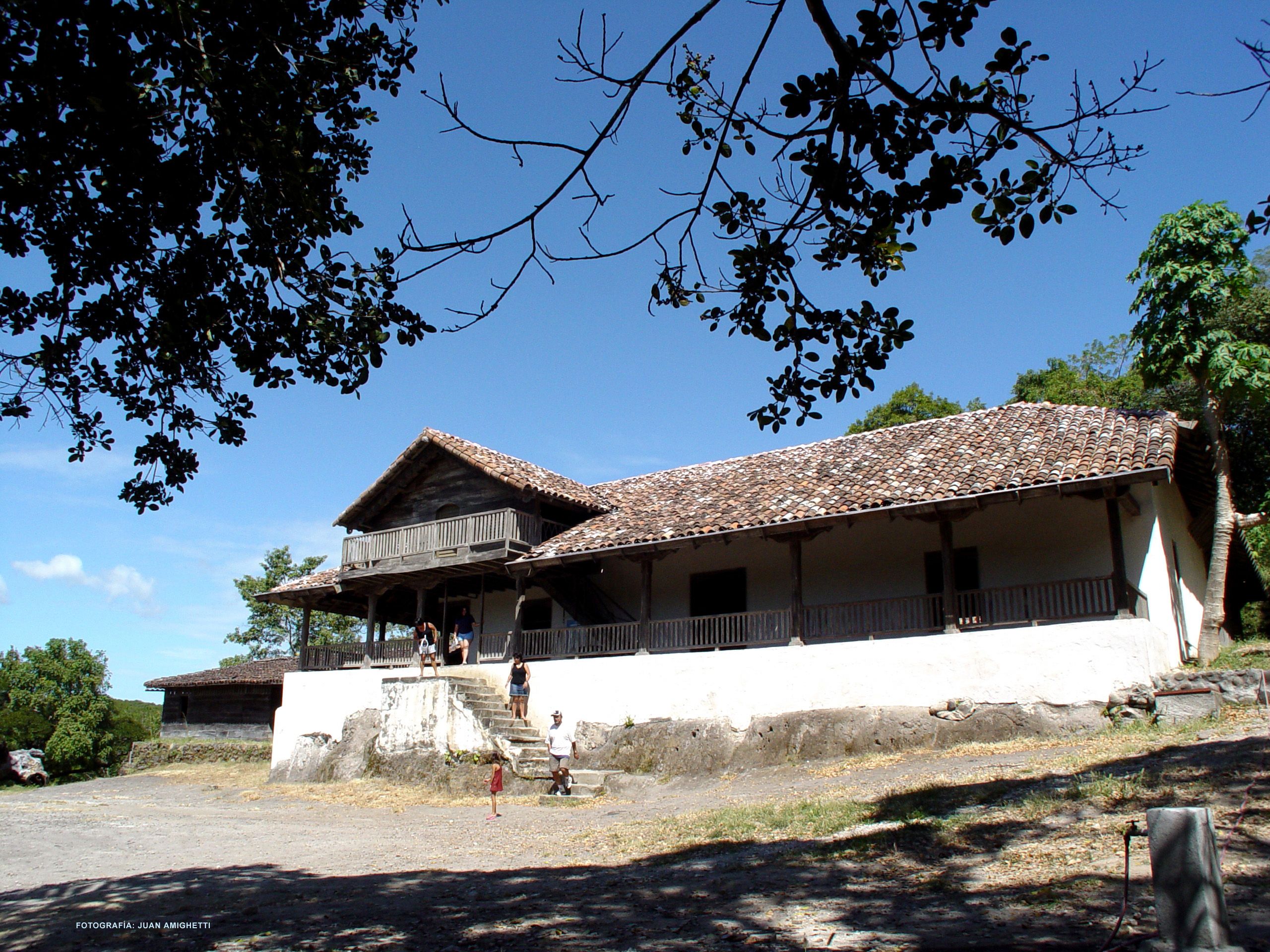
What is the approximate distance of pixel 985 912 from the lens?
221 inches

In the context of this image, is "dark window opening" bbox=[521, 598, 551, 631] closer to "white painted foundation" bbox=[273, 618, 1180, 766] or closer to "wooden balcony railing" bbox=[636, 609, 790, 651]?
"white painted foundation" bbox=[273, 618, 1180, 766]

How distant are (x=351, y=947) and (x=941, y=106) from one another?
6.20m

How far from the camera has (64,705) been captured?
110ft

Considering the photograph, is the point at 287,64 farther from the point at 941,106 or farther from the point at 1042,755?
the point at 1042,755

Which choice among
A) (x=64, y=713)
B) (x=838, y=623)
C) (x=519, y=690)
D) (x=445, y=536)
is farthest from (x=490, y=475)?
(x=64, y=713)

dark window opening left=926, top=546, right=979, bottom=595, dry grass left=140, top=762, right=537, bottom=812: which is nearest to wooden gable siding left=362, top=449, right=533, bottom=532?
dry grass left=140, top=762, right=537, bottom=812

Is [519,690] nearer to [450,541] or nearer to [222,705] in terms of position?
[450,541]

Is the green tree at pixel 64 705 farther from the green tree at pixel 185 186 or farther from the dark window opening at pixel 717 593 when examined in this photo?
the green tree at pixel 185 186

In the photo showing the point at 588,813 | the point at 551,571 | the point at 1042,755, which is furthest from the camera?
the point at 551,571

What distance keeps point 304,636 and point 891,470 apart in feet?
50.5

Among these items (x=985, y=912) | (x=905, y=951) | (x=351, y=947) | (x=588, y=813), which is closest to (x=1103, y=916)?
(x=985, y=912)

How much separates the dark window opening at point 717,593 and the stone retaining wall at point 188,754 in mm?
18341

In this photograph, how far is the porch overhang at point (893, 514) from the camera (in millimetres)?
13125

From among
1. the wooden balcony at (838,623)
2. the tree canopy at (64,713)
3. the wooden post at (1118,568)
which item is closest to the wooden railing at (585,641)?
the wooden balcony at (838,623)
